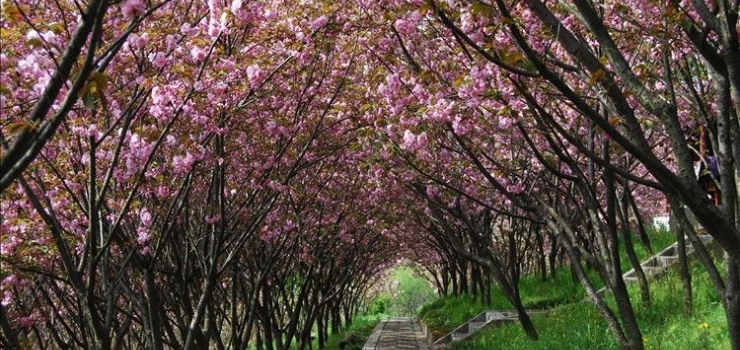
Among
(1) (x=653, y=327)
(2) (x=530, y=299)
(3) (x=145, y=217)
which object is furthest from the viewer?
(2) (x=530, y=299)

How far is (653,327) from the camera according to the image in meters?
10.3

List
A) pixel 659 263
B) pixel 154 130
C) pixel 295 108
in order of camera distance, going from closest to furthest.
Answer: pixel 154 130
pixel 295 108
pixel 659 263

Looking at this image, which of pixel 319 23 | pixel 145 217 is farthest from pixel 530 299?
pixel 145 217

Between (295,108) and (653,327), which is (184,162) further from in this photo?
(653,327)

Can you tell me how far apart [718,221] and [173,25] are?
17.2ft

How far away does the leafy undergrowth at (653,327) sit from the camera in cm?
879

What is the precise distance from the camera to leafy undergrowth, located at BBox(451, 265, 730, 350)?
879cm

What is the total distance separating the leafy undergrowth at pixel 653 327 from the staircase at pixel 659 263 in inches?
46.3

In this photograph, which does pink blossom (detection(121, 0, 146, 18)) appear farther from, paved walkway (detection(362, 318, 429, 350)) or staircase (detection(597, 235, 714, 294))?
paved walkway (detection(362, 318, 429, 350))

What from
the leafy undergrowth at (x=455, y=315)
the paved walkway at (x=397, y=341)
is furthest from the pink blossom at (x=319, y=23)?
the paved walkway at (x=397, y=341)

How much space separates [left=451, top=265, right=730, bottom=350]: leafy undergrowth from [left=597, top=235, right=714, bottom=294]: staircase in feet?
3.86

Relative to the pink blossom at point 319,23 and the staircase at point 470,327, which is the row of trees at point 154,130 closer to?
the pink blossom at point 319,23

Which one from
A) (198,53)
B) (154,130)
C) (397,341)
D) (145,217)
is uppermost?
(198,53)

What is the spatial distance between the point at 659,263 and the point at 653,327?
657cm
